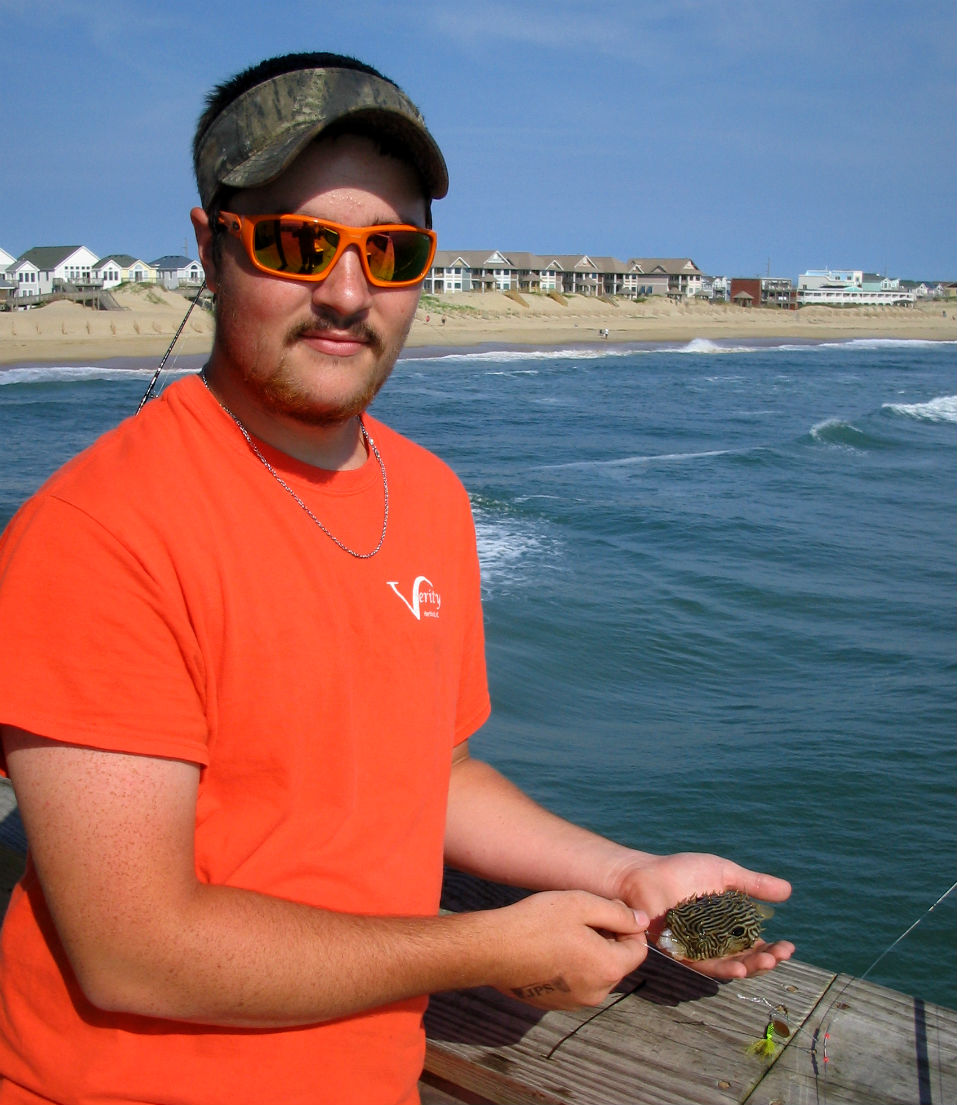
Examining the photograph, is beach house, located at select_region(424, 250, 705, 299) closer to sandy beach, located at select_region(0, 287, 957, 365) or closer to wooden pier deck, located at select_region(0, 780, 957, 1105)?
sandy beach, located at select_region(0, 287, 957, 365)

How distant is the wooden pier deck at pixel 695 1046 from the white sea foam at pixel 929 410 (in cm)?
3122

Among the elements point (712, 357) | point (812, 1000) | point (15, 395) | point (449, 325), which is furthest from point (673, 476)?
point (449, 325)

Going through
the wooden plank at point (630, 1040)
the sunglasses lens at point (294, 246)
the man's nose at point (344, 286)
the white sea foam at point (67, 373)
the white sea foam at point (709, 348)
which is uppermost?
the white sea foam at point (709, 348)

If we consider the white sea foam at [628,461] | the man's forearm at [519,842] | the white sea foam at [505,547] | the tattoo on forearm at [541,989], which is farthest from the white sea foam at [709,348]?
the tattoo on forearm at [541,989]

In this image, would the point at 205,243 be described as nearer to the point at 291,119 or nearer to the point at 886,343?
the point at 291,119

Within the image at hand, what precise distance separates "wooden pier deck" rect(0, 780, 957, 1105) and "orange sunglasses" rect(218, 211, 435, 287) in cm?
144

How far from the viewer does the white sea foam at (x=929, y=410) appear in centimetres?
3082

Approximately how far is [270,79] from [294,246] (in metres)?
0.26

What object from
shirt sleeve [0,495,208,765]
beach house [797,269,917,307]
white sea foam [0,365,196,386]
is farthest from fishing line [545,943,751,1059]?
beach house [797,269,917,307]

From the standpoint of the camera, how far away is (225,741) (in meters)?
1.53

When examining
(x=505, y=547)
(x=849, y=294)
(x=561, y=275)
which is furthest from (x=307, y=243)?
(x=849, y=294)

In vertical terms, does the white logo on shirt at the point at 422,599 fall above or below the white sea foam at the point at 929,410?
above

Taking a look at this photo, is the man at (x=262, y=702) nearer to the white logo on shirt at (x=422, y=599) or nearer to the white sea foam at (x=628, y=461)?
the white logo on shirt at (x=422, y=599)

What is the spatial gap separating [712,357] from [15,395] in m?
45.7
